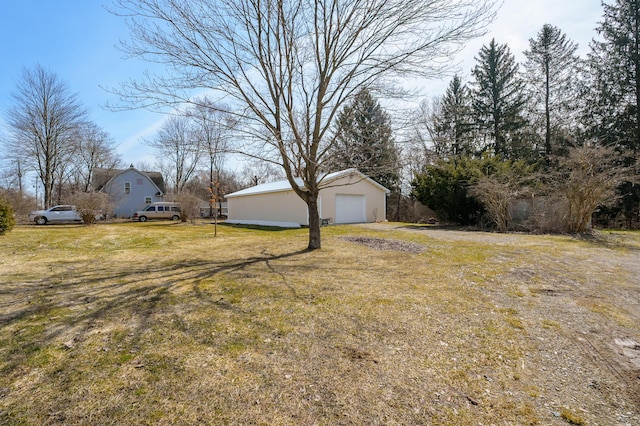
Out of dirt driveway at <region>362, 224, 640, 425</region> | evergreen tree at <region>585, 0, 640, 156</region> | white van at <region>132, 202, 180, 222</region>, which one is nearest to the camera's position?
dirt driveway at <region>362, 224, 640, 425</region>

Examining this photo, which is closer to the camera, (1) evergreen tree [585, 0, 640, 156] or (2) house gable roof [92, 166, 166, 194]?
(1) evergreen tree [585, 0, 640, 156]

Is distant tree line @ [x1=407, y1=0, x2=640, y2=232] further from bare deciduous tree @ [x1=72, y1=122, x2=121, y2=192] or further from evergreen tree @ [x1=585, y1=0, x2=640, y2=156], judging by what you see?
bare deciduous tree @ [x1=72, y1=122, x2=121, y2=192]

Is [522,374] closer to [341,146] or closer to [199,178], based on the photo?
[341,146]

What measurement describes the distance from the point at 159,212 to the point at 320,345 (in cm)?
2538

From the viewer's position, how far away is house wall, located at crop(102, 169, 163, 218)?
Answer: 28.3m

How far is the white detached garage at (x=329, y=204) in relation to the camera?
1611 centimetres

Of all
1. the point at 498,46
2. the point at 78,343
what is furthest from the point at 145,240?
the point at 498,46

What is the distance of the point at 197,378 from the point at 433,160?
21.5 feet

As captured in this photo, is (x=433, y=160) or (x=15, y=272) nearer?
(x=15, y=272)

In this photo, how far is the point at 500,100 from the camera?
76.6ft

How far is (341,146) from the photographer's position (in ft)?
22.7

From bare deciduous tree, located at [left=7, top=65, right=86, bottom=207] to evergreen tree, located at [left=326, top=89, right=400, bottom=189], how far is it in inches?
1039

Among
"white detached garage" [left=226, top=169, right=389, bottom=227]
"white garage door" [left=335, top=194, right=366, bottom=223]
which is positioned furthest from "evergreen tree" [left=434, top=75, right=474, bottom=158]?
Answer: "white garage door" [left=335, top=194, right=366, bottom=223]

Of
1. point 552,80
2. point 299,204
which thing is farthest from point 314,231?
point 552,80
